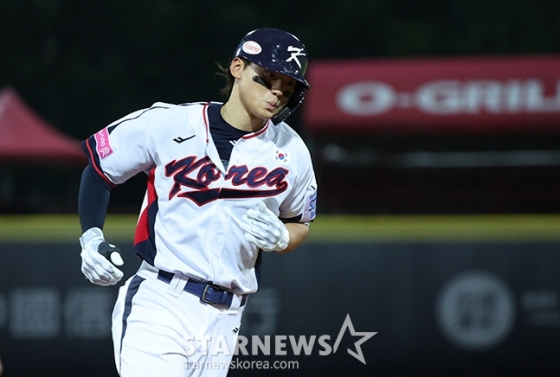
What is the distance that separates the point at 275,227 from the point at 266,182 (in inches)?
8.5

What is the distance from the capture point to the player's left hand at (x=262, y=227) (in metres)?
2.96

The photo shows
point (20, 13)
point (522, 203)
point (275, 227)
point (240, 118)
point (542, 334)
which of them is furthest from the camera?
point (20, 13)

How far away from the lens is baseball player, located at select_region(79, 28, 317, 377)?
2.99 m

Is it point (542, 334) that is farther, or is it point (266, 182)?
point (542, 334)

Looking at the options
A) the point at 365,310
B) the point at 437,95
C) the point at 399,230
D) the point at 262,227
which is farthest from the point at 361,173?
the point at 262,227

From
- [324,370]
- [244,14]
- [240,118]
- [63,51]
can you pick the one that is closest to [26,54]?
Answer: [63,51]

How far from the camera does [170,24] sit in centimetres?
1554

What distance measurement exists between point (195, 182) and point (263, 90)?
0.41 meters

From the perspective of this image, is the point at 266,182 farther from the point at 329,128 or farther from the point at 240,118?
the point at 329,128

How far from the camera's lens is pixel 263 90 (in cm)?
310

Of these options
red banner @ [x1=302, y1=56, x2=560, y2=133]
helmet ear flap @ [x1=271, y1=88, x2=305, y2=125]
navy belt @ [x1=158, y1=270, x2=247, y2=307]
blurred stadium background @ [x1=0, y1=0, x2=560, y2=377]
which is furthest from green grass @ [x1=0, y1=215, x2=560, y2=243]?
red banner @ [x1=302, y1=56, x2=560, y2=133]

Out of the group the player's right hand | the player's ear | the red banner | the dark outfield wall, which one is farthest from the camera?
the red banner

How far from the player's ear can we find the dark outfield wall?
309 centimetres

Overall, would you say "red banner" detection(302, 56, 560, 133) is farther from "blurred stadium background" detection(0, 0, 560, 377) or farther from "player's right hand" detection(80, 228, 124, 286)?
"player's right hand" detection(80, 228, 124, 286)
